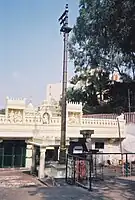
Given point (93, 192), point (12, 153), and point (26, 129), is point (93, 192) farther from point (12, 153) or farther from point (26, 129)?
point (12, 153)

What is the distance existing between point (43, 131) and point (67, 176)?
671 cm

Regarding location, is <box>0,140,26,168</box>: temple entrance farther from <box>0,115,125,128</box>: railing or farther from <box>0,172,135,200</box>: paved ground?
<box>0,172,135,200</box>: paved ground

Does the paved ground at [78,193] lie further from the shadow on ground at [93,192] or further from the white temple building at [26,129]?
the white temple building at [26,129]

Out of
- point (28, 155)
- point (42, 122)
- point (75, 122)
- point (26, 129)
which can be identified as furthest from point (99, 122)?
point (28, 155)

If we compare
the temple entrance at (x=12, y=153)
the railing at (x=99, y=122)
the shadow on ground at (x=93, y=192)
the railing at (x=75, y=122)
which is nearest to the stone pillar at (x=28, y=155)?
the temple entrance at (x=12, y=153)

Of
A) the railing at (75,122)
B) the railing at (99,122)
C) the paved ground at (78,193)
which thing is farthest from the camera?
the railing at (99,122)

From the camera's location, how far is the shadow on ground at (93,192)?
405 inches

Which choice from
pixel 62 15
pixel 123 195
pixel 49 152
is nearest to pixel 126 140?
pixel 49 152

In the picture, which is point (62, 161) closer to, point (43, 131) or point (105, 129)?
point (43, 131)

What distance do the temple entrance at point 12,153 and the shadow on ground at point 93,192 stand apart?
7908mm

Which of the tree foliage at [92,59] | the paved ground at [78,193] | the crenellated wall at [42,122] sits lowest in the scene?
the paved ground at [78,193]

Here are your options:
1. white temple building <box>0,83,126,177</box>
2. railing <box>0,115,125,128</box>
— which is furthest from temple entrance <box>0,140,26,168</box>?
railing <box>0,115,125,128</box>

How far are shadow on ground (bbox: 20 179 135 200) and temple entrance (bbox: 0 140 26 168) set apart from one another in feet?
25.9

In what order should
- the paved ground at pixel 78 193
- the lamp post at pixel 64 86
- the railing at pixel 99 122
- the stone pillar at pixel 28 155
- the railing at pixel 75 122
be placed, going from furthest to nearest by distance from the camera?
the railing at pixel 99 122 → the stone pillar at pixel 28 155 → the railing at pixel 75 122 → the lamp post at pixel 64 86 → the paved ground at pixel 78 193
